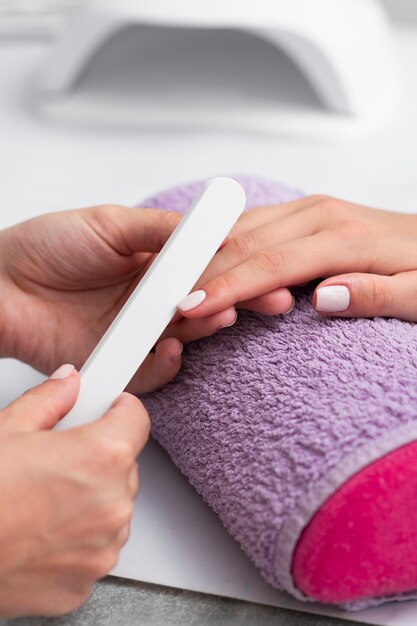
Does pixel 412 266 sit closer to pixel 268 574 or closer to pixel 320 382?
pixel 320 382

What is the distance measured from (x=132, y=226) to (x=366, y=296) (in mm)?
223

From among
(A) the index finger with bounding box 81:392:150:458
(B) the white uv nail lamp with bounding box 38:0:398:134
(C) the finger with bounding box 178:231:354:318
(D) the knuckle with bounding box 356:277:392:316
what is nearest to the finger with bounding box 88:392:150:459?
(A) the index finger with bounding box 81:392:150:458

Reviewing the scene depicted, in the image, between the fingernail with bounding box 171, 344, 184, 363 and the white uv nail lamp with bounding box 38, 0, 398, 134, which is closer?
the fingernail with bounding box 171, 344, 184, 363

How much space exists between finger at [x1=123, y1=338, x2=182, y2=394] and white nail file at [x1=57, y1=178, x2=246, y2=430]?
2.4 inches

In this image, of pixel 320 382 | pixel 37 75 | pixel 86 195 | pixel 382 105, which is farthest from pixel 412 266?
pixel 37 75

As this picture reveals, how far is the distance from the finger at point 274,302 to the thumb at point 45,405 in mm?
175

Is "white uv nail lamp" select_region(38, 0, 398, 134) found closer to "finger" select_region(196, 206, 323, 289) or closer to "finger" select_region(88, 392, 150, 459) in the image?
"finger" select_region(196, 206, 323, 289)

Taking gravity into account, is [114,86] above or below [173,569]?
above

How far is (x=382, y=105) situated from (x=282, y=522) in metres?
0.96

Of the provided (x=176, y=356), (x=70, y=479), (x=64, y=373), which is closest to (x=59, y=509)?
(x=70, y=479)

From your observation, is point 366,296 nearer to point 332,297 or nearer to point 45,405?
point 332,297

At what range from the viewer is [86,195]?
4.16 ft

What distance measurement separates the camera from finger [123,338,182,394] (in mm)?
790

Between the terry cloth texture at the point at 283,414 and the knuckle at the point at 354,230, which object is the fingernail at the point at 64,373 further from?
the knuckle at the point at 354,230
